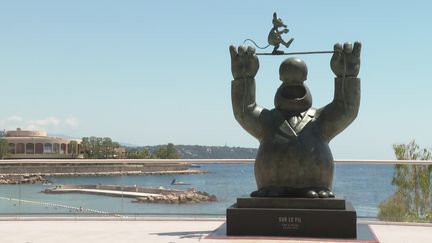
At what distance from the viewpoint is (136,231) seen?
884 centimetres

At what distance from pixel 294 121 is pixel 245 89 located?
0.78 metres

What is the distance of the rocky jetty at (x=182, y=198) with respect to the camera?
34.3 ft

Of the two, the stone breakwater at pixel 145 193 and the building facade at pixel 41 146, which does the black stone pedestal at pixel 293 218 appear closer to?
the stone breakwater at pixel 145 193

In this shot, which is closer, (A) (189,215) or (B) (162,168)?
(A) (189,215)

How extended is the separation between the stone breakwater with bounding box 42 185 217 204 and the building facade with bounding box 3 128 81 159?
69473mm

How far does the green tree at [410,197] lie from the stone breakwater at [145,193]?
279 centimetres

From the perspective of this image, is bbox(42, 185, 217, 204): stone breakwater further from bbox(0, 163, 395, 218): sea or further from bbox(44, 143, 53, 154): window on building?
bbox(44, 143, 53, 154): window on building

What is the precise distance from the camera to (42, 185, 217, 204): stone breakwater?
10422 mm

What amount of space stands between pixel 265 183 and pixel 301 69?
4.81 ft

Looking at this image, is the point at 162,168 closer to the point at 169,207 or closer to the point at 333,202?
the point at 169,207

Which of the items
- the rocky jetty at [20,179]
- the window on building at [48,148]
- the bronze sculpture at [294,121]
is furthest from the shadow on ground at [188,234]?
the window on building at [48,148]

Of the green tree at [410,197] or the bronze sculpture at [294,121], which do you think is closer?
the bronze sculpture at [294,121]

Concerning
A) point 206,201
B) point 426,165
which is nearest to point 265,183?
point 206,201

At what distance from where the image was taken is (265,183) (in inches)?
Answer: 308
